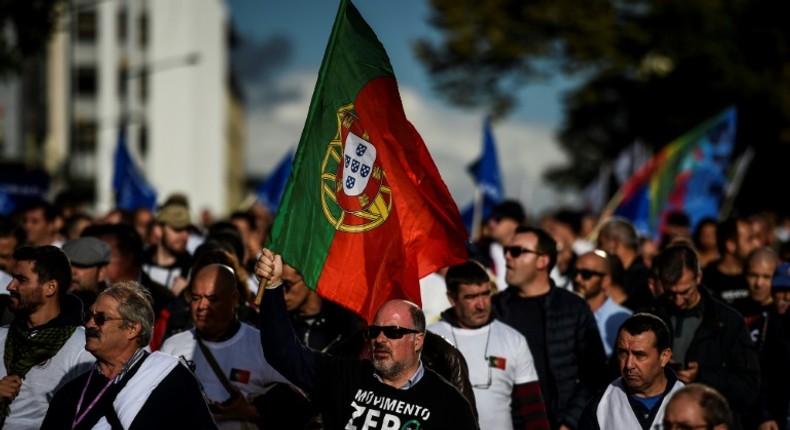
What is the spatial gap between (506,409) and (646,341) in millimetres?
1248

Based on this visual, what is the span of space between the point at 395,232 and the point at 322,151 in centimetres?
58

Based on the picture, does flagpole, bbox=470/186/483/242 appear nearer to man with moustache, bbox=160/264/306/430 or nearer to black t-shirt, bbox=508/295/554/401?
black t-shirt, bbox=508/295/554/401

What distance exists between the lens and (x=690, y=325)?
8.15m

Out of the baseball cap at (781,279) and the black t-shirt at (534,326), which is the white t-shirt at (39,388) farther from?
the baseball cap at (781,279)

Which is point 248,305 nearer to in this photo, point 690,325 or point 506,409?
point 506,409

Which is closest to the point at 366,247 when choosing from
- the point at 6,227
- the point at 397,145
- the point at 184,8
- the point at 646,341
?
the point at 397,145

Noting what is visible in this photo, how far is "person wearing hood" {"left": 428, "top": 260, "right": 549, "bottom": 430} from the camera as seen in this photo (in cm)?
748

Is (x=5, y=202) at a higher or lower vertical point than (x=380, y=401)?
higher

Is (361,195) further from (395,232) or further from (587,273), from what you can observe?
(587,273)

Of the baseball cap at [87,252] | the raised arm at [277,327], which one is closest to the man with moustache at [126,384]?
the raised arm at [277,327]

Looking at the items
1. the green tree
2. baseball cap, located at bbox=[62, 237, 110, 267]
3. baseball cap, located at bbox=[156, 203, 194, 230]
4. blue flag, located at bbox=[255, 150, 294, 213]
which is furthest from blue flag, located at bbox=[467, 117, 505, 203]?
the green tree

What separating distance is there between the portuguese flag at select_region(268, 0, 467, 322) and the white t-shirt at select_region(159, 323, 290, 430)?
960 mm

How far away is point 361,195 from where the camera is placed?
6.60 m

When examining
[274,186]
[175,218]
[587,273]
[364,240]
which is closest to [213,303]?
[364,240]
